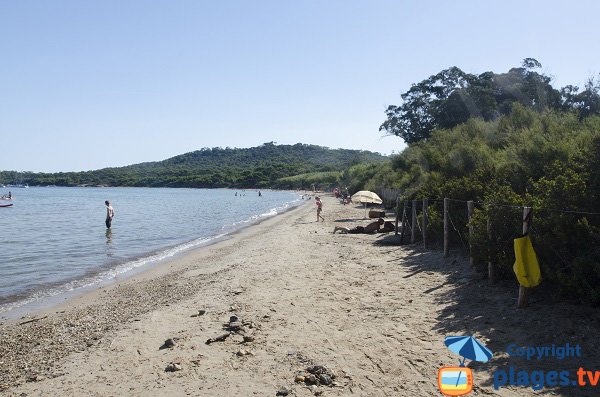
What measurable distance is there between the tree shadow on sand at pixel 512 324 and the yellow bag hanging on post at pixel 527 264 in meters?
0.49

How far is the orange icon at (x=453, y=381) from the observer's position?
12.6 feet

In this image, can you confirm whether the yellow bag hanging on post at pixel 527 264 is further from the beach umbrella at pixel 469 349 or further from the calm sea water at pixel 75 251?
the calm sea water at pixel 75 251

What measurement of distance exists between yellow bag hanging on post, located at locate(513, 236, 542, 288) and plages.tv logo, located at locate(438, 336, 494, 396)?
3.01 metres

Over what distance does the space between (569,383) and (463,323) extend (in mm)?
2020

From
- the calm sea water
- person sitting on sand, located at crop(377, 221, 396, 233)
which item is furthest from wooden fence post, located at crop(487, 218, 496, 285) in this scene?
person sitting on sand, located at crop(377, 221, 396, 233)

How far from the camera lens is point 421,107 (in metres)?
48.9

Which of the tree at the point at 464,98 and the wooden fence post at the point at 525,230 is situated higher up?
the tree at the point at 464,98

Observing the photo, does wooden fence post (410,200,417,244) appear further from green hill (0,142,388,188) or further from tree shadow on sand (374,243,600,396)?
green hill (0,142,388,188)

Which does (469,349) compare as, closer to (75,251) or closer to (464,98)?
(75,251)

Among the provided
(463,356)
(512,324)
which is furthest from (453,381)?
(512,324)

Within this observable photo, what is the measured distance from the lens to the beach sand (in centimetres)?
523

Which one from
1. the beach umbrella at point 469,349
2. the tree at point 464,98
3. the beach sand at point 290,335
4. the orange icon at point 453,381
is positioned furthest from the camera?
the tree at point 464,98

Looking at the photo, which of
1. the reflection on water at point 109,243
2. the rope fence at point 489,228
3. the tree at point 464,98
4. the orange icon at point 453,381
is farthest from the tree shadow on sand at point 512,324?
the tree at point 464,98

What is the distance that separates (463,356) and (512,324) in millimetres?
3092
